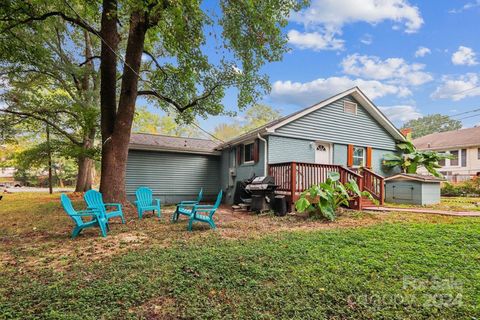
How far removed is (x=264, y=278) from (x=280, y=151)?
6489 mm

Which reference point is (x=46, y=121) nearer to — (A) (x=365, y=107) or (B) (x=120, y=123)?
(B) (x=120, y=123)

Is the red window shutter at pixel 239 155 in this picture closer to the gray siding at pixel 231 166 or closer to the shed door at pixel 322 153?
the gray siding at pixel 231 166

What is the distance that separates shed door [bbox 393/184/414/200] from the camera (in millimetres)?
9062

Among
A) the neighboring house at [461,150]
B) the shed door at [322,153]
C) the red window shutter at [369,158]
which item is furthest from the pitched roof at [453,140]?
the shed door at [322,153]

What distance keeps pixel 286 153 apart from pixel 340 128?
3.05 m

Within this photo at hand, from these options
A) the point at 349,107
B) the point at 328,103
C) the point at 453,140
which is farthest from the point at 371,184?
the point at 453,140

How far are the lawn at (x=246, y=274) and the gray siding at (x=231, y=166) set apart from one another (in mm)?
4109

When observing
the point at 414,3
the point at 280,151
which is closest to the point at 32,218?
the point at 280,151

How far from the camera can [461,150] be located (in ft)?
68.3

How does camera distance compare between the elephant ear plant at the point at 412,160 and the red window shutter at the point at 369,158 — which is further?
the red window shutter at the point at 369,158

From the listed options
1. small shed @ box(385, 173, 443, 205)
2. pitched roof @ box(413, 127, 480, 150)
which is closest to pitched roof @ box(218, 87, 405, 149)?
small shed @ box(385, 173, 443, 205)

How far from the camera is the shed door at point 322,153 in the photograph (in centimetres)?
1005

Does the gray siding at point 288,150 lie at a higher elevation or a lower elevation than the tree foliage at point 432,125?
lower

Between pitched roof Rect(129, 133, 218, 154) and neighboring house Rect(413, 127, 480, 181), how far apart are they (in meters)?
18.4
